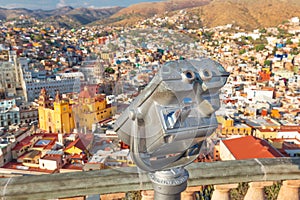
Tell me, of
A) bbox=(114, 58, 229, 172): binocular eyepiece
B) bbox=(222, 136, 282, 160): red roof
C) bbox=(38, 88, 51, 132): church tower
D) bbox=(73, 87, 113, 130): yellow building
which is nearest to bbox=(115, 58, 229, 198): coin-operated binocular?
bbox=(114, 58, 229, 172): binocular eyepiece

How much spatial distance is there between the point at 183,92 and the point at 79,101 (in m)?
0.41

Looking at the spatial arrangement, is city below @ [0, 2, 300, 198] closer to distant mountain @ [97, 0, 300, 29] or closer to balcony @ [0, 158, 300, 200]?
balcony @ [0, 158, 300, 200]

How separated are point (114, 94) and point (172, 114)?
256mm

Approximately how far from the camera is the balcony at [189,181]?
4.38 ft

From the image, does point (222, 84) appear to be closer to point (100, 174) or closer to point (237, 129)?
point (100, 174)

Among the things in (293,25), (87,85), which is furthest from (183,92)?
(293,25)

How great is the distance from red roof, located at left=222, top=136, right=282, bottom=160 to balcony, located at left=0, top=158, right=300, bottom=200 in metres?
6.70

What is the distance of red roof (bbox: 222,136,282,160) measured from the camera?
8203mm

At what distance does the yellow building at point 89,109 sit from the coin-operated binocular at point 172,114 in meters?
0.14

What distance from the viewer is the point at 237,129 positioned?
43.6 feet

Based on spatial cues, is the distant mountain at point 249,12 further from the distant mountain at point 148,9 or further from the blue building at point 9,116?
the blue building at point 9,116

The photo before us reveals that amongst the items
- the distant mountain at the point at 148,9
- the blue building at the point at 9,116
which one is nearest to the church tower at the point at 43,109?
the blue building at the point at 9,116

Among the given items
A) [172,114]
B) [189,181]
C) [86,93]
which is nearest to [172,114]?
[172,114]

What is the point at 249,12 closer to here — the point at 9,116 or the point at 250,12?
the point at 250,12
